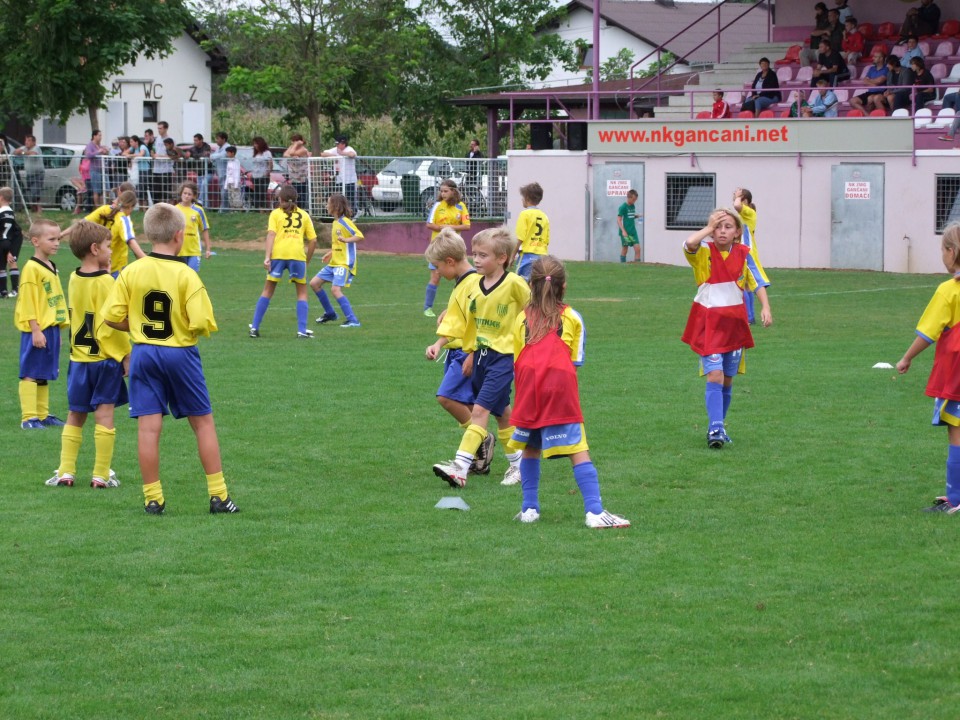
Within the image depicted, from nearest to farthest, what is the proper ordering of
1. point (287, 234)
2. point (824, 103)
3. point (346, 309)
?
point (287, 234), point (346, 309), point (824, 103)

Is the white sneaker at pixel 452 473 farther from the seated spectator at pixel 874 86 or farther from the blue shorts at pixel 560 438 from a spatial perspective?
the seated spectator at pixel 874 86

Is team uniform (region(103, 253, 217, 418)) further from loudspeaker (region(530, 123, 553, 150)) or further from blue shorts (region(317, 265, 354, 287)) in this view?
loudspeaker (region(530, 123, 553, 150))

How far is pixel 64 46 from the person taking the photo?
126ft

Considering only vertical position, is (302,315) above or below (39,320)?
below

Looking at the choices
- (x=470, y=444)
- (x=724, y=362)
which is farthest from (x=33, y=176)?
(x=470, y=444)

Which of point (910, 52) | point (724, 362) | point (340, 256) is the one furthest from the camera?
point (910, 52)

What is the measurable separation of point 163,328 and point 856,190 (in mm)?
23874

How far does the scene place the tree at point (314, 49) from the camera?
141ft

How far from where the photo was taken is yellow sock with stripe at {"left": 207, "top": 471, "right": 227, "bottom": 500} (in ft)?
26.3

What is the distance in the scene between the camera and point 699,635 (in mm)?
5746

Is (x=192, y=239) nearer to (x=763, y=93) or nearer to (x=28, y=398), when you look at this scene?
(x=28, y=398)

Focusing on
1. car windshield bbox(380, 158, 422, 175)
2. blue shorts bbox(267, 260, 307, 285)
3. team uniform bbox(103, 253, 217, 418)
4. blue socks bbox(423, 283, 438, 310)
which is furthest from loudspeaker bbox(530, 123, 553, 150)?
team uniform bbox(103, 253, 217, 418)

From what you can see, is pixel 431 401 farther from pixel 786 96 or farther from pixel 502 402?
pixel 786 96

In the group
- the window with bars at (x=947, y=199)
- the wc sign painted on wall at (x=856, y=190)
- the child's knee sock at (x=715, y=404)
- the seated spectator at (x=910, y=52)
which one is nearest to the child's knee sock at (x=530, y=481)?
the child's knee sock at (x=715, y=404)
